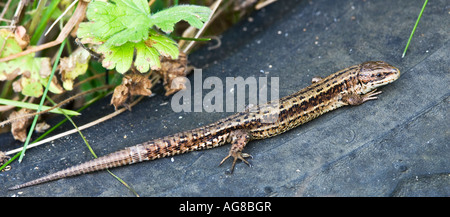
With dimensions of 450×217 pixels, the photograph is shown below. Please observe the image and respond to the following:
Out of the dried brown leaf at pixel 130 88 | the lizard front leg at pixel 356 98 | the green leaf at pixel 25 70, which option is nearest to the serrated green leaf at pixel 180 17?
the dried brown leaf at pixel 130 88

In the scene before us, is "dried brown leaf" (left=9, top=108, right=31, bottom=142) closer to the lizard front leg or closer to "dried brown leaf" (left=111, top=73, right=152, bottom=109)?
"dried brown leaf" (left=111, top=73, right=152, bottom=109)

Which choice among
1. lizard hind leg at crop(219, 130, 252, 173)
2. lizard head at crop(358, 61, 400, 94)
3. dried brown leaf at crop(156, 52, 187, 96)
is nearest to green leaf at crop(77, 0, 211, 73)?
dried brown leaf at crop(156, 52, 187, 96)

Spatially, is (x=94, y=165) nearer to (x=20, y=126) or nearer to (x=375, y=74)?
(x=20, y=126)

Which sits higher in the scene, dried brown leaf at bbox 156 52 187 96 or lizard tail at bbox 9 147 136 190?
dried brown leaf at bbox 156 52 187 96

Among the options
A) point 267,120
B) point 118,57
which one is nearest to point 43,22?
point 118,57

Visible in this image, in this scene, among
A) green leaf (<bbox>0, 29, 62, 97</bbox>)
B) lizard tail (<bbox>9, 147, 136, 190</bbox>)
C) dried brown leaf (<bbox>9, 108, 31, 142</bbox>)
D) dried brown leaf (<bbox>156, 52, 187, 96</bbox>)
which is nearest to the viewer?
lizard tail (<bbox>9, 147, 136, 190</bbox>)

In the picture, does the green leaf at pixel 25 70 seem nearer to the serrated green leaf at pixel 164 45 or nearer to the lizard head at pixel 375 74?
the serrated green leaf at pixel 164 45
